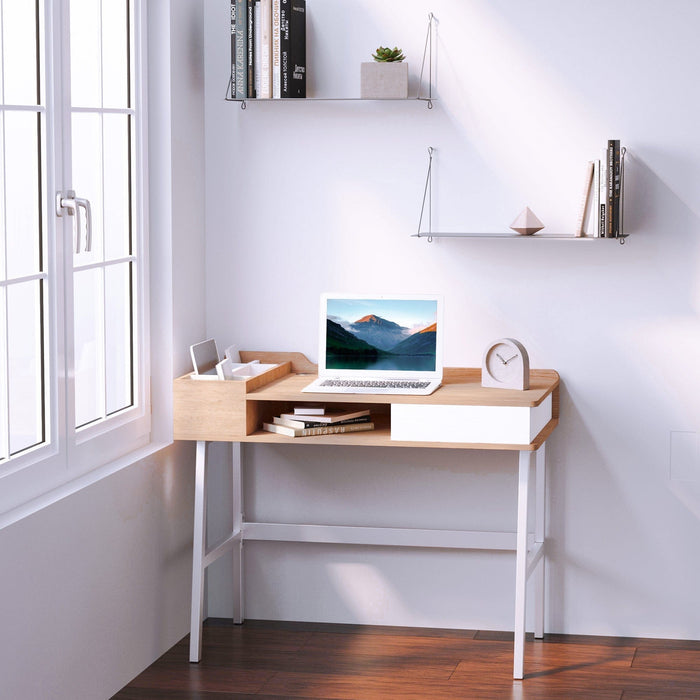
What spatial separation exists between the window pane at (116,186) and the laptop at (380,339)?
665 mm

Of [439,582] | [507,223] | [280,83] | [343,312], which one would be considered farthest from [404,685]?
[280,83]

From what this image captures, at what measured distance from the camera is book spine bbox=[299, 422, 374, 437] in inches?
134

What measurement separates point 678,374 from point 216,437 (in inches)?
58.5

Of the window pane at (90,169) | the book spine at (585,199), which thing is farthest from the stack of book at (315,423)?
the book spine at (585,199)

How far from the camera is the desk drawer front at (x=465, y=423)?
3.22 m

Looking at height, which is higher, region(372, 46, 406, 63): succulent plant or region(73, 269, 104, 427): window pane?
region(372, 46, 406, 63): succulent plant

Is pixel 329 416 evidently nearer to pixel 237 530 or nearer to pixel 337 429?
pixel 337 429

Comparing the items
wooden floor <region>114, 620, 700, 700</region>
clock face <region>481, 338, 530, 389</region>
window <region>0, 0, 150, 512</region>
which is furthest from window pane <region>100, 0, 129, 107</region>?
wooden floor <region>114, 620, 700, 700</region>

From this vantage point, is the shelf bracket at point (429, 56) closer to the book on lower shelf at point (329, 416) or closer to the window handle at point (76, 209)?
the book on lower shelf at point (329, 416)

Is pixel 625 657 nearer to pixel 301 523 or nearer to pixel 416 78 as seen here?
pixel 301 523

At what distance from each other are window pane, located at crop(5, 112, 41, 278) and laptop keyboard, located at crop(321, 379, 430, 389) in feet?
3.35

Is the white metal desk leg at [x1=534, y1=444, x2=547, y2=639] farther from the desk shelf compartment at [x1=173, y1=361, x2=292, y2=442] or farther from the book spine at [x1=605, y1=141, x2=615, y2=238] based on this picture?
the desk shelf compartment at [x1=173, y1=361, x2=292, y2=442]

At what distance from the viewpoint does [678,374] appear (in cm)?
364

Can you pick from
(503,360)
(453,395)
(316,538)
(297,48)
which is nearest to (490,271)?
(503,360)
